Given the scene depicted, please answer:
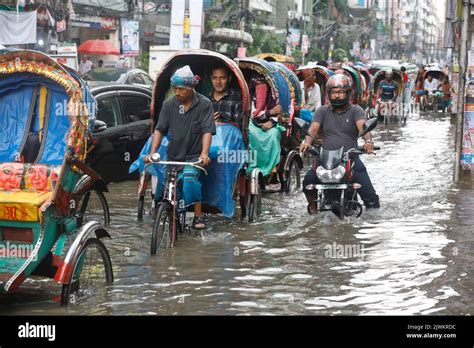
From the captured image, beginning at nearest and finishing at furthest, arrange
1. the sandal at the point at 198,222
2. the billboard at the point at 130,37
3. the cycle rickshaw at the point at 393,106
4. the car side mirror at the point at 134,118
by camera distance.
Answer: the sandal at the point at 198,222 < the car side mirror at the point at 134,118 < the cycle rickshaw at the point at 393,106 < the billboard at the point at 130,37

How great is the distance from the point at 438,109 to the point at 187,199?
29568mm

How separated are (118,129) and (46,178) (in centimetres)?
547

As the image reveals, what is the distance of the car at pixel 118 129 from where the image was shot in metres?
12.0

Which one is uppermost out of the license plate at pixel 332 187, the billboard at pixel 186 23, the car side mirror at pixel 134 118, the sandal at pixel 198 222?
the billboard at pixel 186 23

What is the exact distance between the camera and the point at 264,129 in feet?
39.0

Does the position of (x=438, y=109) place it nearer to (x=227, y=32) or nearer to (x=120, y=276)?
(x=227, y=32)

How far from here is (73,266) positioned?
621 centimetres

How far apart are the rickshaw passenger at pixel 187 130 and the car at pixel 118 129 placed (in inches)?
120

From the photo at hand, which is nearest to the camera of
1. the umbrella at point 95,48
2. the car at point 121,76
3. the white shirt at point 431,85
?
the car at point 121,76

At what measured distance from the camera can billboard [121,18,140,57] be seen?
112ft
